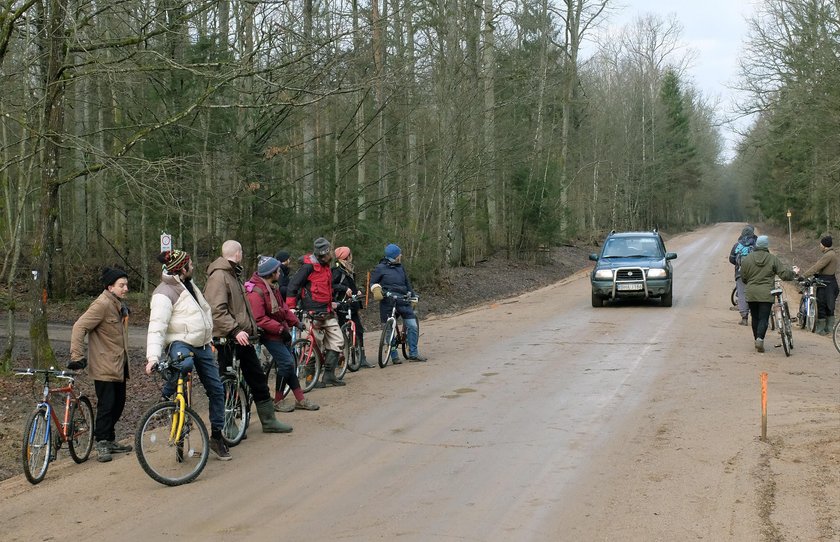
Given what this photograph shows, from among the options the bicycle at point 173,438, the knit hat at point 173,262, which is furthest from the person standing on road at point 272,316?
the bicycle at point 173,438

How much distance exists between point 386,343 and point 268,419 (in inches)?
181

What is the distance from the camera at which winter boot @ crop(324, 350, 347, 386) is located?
11.6 metres

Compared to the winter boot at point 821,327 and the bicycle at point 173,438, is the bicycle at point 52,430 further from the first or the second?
the winter boot at point 821,327

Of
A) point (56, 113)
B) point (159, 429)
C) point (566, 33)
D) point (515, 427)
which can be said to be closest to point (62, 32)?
point (56, 113)

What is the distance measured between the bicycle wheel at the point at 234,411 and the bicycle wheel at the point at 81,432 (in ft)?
4.49

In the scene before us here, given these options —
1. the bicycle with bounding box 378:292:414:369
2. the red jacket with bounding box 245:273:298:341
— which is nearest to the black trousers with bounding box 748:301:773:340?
the bicycle with bounding box 378:292:414:369

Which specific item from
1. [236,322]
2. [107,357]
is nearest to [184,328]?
[236,322]

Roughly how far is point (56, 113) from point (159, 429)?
6463 mm

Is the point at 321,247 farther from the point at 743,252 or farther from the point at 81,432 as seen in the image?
the point at 743,252

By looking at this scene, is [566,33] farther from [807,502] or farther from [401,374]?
[807,502]

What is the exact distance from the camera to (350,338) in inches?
507

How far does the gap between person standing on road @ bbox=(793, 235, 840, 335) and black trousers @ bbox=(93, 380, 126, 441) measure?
43.6ft

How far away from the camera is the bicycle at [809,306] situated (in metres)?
16.6

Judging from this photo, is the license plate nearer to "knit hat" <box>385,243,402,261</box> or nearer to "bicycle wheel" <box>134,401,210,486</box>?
"knit hat" <box>385,243,402,261</box>
